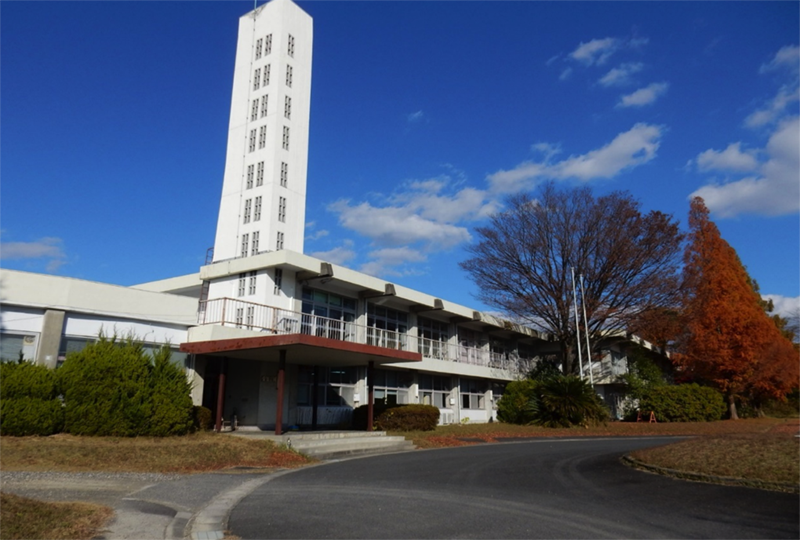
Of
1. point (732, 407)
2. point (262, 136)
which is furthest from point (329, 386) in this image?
point (732, 407)

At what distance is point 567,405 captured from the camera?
25969 millimetres

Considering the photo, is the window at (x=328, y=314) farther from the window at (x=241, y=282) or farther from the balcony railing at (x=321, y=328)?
the window at (x=241, y=282)

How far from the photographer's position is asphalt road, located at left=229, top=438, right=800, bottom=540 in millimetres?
6652

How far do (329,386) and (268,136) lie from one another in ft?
42.5

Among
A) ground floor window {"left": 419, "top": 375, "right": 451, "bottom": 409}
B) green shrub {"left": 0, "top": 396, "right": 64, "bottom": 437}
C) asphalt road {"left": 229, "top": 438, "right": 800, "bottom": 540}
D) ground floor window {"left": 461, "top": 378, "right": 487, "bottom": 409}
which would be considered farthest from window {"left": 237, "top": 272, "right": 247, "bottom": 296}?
ground floor window {"left": 461, "top": 378, "right": 487, "bottom": 409}

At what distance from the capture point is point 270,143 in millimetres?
28797

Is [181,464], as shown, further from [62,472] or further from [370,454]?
[370,454]


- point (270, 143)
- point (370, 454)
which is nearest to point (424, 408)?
point (370, 454)

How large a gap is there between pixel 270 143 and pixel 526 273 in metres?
15.2

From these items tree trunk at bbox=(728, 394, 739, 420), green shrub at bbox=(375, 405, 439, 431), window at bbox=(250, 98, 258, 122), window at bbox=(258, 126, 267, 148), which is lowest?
green shrub at bbox=(375, 405, 439, 431)

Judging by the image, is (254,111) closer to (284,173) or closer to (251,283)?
(284,173)

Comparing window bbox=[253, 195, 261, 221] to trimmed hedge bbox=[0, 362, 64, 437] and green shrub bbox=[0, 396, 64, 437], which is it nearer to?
trimmed hedge bbox=[0, 362, 64, 437]

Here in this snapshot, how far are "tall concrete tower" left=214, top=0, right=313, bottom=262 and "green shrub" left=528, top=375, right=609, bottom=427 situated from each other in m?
13.6

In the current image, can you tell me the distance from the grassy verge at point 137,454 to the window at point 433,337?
51.3ft
